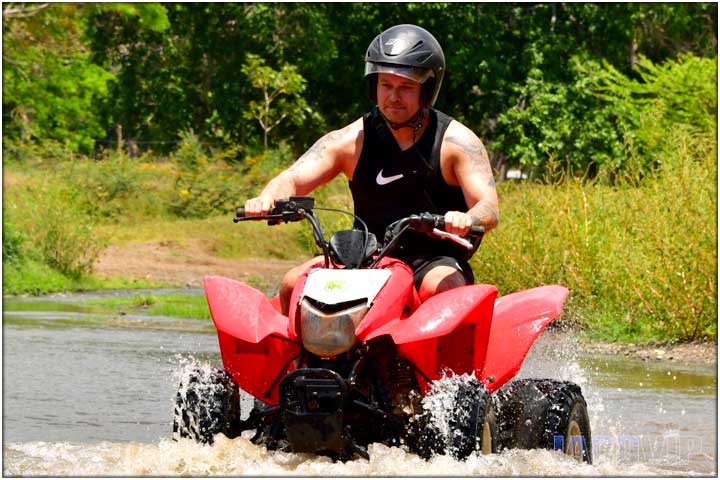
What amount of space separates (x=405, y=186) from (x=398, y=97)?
41 cm

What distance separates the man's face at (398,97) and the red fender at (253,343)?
3.47 ft

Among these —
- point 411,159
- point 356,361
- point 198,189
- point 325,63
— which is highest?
point 411,159

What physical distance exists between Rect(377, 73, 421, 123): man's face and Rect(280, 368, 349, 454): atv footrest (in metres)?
1.45

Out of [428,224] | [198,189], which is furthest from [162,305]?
Answer: [198,189]

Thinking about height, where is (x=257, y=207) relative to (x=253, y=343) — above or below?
above

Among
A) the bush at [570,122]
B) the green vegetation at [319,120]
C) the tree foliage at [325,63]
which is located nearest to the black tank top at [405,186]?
the green vegetation at [319,120]

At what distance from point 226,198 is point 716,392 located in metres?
22.9

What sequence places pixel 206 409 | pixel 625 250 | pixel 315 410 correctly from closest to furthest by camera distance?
pixel 315 410 < pixel 206 409 < pixel 625 250

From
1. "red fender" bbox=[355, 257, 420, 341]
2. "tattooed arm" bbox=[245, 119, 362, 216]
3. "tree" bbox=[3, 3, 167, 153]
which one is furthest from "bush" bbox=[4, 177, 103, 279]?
"red fender" bbox=[355, 257, 420, 341]

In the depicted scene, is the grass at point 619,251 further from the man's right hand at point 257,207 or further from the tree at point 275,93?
the tree at point 275,93

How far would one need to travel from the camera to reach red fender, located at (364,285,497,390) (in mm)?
5922

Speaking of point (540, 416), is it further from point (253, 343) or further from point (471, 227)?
point (253, 343)

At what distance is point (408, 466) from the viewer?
19.4ft

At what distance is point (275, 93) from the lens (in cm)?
3903
